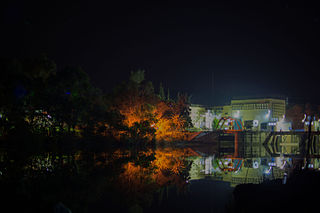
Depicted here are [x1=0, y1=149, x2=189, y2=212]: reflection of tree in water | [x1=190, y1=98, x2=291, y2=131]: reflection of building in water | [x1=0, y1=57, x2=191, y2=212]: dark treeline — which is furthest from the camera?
[x1=190, y1=98, x2=291, y2=131]: reflection of building in water

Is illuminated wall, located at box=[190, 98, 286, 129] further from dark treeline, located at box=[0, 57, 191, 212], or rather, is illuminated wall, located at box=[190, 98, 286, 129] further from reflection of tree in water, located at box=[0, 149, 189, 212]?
reflection of tree in water, located at box=[0, 149, 189, 212]

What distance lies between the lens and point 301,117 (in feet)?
311

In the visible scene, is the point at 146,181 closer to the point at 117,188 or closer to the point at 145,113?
the point at 117,188

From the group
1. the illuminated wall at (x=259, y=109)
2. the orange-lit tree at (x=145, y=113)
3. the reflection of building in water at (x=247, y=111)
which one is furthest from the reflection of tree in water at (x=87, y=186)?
the illuminated wall at (x=259, y=109)

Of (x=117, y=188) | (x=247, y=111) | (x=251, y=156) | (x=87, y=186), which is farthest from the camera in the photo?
(x=247, y=111)

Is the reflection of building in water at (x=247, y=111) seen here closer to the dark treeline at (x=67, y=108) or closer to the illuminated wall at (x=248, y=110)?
the illuminated wall at (x=248, y=110)

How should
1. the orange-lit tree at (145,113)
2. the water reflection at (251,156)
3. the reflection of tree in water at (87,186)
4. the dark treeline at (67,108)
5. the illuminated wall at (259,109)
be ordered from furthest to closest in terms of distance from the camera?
the illuminated wall at (259,109) → the orange-lit tree at (145,113) → the dark treeline at (67,108) → the water reflection at (251,156) → the reflection of tree in water at (87,186)

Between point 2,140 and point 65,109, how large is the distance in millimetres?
8575

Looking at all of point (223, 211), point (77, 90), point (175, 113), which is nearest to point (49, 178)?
point (223, 211)

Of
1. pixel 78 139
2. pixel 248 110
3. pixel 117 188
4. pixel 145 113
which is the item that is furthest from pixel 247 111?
pixel 117 188

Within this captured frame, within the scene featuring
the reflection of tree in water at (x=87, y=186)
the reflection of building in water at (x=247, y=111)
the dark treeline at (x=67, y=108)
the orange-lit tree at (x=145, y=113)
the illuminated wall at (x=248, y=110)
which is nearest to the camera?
the reflection of tree in water at (x=87, y=186)

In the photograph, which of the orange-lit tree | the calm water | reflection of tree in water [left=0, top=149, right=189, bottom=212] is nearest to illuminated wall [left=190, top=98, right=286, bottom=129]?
the orange-lit tree

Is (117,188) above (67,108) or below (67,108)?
below

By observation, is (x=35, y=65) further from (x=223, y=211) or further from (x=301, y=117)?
(x=301, y=117)
